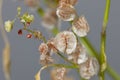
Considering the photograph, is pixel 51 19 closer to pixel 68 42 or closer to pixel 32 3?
pixel 32 3

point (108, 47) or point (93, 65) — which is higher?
point (93, 65)

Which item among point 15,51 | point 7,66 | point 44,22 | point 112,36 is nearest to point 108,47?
point 112,36

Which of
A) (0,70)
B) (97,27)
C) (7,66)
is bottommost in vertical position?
(0,70)

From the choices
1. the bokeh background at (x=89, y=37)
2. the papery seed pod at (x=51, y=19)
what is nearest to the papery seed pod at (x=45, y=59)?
the papery seed pod at (x=51, y=19)

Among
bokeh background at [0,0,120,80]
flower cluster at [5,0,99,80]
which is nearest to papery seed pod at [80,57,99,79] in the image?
flower cluster at [5,0,99,80]

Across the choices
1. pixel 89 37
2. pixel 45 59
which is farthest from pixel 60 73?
pixel 89 37

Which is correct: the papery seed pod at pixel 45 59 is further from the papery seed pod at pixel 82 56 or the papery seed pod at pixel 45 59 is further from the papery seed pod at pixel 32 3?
the papery seed pod at pixel 32 3

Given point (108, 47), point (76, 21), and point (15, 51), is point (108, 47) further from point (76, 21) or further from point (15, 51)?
point (76, 21)
